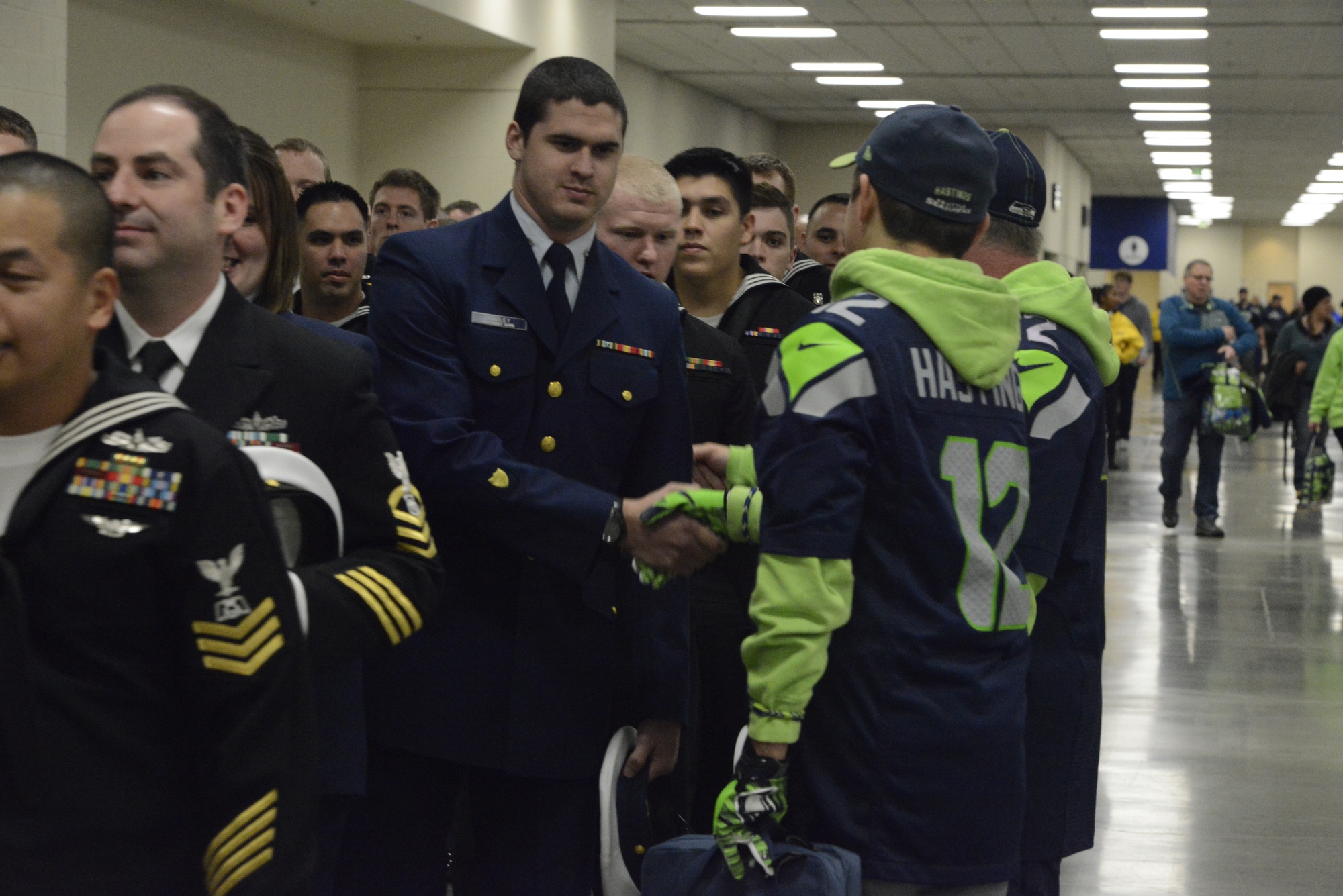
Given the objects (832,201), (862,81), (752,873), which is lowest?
(752,873)

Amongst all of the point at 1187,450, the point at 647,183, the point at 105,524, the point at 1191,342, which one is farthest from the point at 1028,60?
the point at 105,524

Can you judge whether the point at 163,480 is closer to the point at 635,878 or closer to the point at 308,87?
the point at 635,878

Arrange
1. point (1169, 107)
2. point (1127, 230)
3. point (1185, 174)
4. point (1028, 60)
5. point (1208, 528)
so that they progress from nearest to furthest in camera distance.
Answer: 1. point (1208, 528)
2. point (1028, 60)
3. point (1169, 107)
4. point (1185, 174)
5. point (1127, 230)

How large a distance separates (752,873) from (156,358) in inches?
43.4

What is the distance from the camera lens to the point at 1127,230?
36.9m

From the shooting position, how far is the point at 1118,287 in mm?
17344

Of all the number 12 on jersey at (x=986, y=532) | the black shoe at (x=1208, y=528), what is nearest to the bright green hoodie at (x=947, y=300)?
the number 12 on jersey at (x=986, y=532)

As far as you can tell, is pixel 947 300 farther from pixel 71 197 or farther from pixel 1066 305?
pixel 71 197

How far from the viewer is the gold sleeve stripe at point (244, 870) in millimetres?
1554

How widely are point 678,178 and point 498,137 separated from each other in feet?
30.6

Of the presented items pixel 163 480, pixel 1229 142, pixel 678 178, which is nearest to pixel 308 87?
pixel 678 178

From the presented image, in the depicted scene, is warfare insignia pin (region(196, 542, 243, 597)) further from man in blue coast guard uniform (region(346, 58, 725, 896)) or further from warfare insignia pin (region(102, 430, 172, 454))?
man in blue coast guard uniform (region(346, 58, 725, 896))

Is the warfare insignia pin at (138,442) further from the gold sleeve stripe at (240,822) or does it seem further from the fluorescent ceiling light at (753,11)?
the fluorescent ceiling light at (753,11)

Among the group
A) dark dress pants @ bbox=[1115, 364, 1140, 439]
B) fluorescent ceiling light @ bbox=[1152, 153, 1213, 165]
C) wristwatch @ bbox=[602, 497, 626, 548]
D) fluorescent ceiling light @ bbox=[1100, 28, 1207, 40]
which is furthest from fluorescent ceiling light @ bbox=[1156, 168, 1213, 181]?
wristwatch @ bbox=[602, 497, 626, 548]
